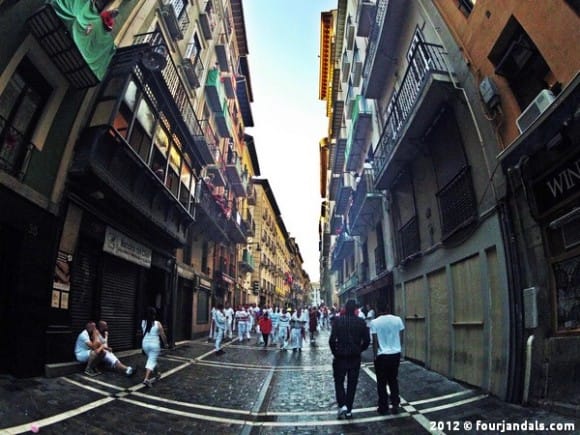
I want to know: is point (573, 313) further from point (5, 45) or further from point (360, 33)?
point (360, 33)

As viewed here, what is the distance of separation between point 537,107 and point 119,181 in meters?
9.19

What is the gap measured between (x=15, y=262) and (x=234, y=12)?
24.3 meters

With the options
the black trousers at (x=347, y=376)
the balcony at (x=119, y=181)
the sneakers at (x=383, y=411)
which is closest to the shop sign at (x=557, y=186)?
the black trousers at (x=347, y=376)

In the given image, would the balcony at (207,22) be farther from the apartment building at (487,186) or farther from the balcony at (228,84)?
the apartment building at (487,186)

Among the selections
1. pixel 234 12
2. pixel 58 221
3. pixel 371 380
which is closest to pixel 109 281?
pixel 58 221

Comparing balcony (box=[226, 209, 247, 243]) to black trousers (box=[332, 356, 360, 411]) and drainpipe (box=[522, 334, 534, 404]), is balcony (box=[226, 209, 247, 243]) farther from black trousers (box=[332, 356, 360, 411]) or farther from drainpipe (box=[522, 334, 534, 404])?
drainpipe (box=[522, 334, 534, 404])

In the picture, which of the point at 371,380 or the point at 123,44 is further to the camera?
the point at 123,44

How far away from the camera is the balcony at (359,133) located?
17.7 m

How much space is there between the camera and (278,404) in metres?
7.06

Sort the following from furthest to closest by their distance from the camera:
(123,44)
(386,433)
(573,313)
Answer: (123,44) < (573,313) < (386,433)

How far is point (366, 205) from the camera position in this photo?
17.6 metres

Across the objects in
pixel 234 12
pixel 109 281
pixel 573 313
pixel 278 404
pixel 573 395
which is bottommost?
pixel 278 404

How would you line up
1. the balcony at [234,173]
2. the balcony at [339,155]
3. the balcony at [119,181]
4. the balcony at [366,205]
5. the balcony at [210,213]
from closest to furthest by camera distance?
1. the balcony at [119,181]
2. the balcony at [366,205]
3. the balcony at [210,213]
4. the balcony at [339,155]
5. the balcony at [234,173]

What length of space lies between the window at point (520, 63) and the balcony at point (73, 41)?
7.85 m
